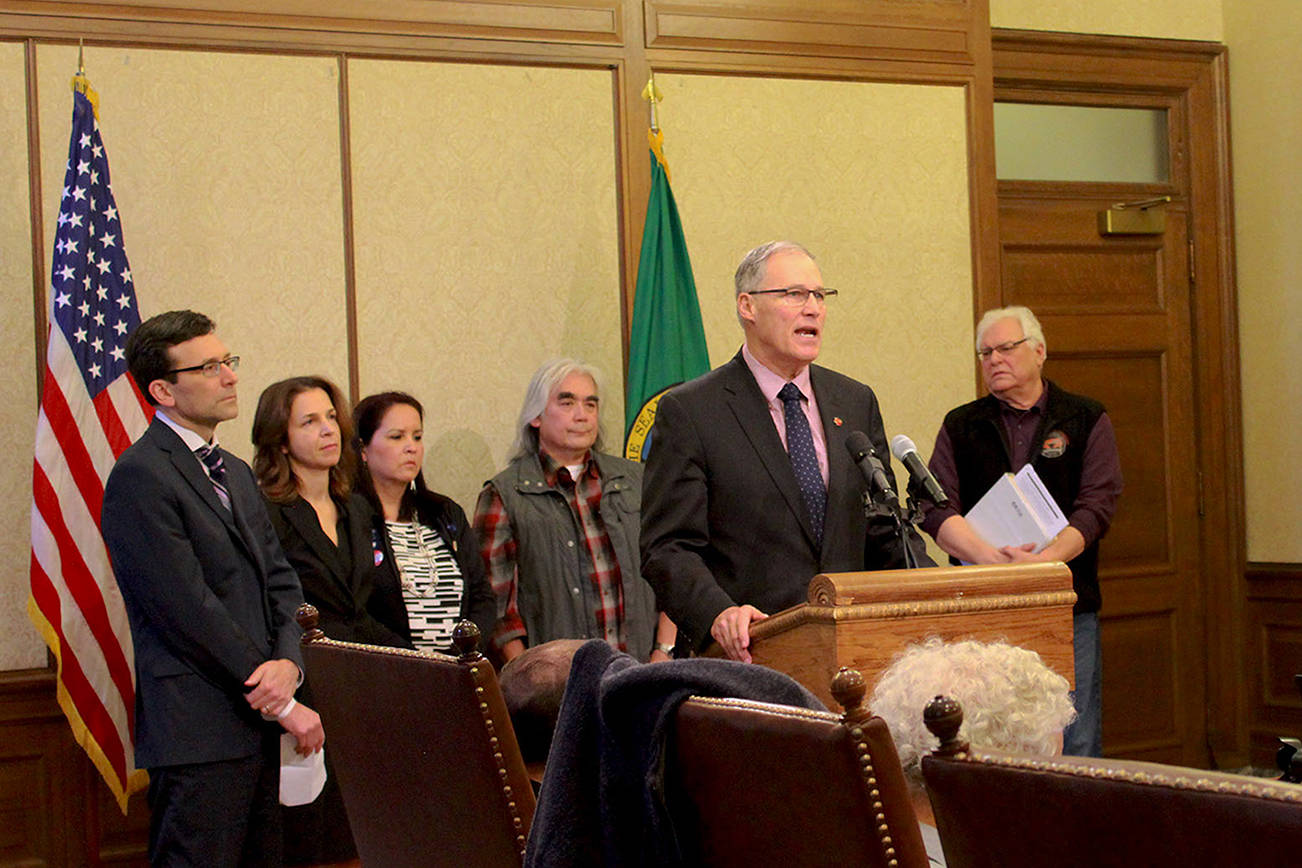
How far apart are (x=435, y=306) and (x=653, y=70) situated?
→ 120 cm

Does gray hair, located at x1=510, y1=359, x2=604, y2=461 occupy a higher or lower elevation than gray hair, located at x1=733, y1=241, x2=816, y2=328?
lower

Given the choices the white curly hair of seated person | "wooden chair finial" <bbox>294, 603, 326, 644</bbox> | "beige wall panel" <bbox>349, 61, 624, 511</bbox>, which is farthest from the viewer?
"beige wall panel" <bbox>349, 61, 624, 511</bbox>

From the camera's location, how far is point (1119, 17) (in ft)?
21.0

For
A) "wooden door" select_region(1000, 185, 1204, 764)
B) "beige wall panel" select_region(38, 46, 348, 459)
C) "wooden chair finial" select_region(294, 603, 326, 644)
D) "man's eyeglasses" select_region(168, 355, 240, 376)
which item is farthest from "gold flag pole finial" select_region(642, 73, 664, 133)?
"wooden chair finial" select_region(294, 603, 326, 644)

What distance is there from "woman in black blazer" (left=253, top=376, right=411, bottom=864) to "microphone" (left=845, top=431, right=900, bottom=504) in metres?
1.65

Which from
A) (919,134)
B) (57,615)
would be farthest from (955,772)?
(919,134)

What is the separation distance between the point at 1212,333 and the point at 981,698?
538cm

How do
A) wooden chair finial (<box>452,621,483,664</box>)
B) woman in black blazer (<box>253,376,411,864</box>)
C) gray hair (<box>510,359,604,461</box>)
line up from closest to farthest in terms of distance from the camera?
wooden chair finial (<box>452,621,483,664</box>)
woman in black blazer (<box>253,376,411,864</box>)
gray hair (<box>510,359,604,461</box>)

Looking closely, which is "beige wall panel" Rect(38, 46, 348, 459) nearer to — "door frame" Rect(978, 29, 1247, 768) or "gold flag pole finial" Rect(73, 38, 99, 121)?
"gold flag pole finial" Rect(73, 38, 99, 121)

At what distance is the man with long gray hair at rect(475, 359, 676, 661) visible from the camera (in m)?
4.38

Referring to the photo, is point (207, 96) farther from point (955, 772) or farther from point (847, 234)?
point (955, 772)

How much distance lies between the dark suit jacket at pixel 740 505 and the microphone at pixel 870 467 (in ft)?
0.94

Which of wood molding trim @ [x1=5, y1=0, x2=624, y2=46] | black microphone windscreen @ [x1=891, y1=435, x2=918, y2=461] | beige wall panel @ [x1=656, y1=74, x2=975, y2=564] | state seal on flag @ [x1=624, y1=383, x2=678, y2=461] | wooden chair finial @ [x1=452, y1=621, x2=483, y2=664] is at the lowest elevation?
wooden chair finial @ [x1=452, y1=621, x2=483, y2=664]

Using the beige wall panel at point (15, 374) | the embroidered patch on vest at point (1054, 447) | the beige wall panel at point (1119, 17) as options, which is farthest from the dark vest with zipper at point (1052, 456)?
the beige wall panel at point (15, 374)
